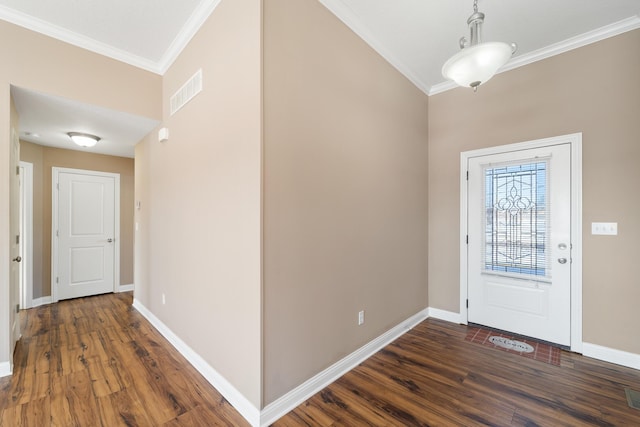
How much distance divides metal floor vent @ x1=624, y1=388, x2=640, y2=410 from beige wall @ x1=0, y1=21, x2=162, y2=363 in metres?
4.78

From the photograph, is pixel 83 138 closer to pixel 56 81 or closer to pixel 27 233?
pixel 56 81

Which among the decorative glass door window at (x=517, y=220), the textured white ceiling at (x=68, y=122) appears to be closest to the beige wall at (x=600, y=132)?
the decorative glass door window at (x=517, y=220)

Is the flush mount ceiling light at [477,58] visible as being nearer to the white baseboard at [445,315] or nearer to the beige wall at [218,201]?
the beige wall at [218,201]

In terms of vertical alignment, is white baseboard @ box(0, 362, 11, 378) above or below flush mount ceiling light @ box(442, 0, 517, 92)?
below

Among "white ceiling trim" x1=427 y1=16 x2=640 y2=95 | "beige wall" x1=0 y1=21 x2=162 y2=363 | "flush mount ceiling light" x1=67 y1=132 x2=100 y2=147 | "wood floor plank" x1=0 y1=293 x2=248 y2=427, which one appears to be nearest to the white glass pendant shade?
"white ceiling trim" x1=427 y1=16 x2=640 y2=95

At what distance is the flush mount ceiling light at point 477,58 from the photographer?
60.2 inches

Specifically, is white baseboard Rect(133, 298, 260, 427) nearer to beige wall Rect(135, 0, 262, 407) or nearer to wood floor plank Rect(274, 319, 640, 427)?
beige wall Rect(135, 0, 262, 407)

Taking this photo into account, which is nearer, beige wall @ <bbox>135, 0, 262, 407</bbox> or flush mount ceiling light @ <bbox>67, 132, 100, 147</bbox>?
beige wall @ <bbox>135, 0, 262, 407</bbox>

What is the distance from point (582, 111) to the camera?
2590mm

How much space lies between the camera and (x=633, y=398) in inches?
76.7

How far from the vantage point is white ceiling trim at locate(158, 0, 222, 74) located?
219cm

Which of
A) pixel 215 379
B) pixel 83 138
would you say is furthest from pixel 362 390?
pixel 83 138

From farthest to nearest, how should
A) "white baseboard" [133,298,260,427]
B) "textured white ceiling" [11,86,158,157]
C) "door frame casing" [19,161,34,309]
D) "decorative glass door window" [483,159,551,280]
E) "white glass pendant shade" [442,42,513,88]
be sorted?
"door frame casing" [19,161,34,309] → "decorative glass door window" [483,159,551,280] → "textured white ceiling" [11,86,158,157] → "white baseboard" [133,298,260,427] → "white glass pendant shade" [442,42,513,88]

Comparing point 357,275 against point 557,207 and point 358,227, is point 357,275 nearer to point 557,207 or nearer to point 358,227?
point 358,227
